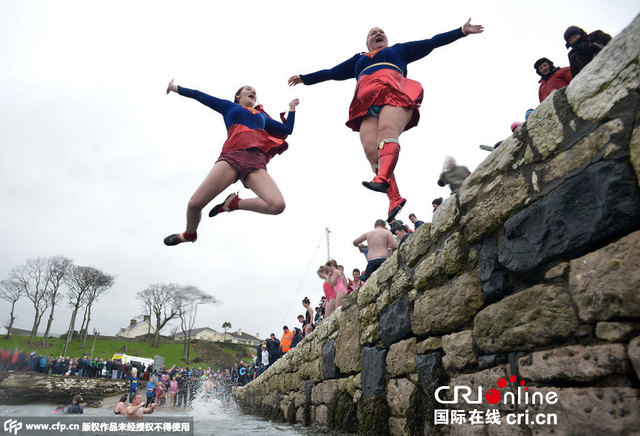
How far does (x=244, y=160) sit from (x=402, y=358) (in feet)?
7.54

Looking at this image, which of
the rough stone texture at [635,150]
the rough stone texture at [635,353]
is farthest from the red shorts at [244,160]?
the rough stone texture at [635,353]

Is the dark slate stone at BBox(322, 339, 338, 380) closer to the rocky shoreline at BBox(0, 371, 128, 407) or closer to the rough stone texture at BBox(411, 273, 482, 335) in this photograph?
the rough stone texture at BBox(411, 273, 482, 335)

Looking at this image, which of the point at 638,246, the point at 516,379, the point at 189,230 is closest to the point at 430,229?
the point at 516,379

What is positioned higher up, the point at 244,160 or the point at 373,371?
→ the point at 244,160

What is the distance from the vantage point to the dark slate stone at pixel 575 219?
1.36m

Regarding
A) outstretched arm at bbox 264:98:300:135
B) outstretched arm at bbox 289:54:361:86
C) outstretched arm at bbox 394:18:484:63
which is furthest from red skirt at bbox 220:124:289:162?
outstretched arm at bbox 394:18:484:63

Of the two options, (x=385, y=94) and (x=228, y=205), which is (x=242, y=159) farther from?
(x=385, y=94)

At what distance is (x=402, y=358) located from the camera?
2729 mm

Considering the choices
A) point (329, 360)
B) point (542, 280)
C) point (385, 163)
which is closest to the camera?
point (542, 280)

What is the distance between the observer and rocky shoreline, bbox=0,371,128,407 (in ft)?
55.0

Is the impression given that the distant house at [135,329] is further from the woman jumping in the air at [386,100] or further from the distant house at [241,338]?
the woman jumping in the air at [386,100]

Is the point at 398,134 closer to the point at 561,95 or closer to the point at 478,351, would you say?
the point at 561,95

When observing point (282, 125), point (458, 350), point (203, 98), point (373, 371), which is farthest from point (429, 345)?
point (203, 98)

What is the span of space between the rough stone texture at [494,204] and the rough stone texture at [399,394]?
1.16m
